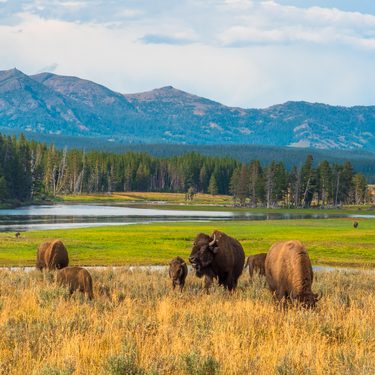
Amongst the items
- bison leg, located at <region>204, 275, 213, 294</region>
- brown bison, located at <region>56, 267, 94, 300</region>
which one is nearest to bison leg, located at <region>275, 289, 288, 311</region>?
bison leg, located at <region>204, 275, 213, 294</region>

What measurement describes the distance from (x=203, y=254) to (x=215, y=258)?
0.55 meters

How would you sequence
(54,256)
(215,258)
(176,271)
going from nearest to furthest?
(215,258) < (176,271) < (54,256)

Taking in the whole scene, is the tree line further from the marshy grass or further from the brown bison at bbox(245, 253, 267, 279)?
the marshy grass

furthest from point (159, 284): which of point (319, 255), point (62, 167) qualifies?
point (62, 167)

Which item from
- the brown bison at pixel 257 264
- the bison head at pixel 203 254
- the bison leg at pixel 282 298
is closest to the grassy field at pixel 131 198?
the brown bison at pixel 257 264

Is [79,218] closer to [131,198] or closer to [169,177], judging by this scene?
[131,198]

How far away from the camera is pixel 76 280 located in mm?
12258

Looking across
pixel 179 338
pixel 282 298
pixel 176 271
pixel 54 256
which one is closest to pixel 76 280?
pixel 176 271

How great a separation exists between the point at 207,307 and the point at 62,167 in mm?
148437

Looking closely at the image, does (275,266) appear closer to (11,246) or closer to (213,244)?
(213,244)

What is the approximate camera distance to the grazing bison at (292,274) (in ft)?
31.3

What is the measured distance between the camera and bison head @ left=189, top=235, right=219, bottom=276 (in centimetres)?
1179

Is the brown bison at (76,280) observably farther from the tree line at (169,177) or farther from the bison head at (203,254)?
the tree line at (169,177)

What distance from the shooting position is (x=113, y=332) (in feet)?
25.2
